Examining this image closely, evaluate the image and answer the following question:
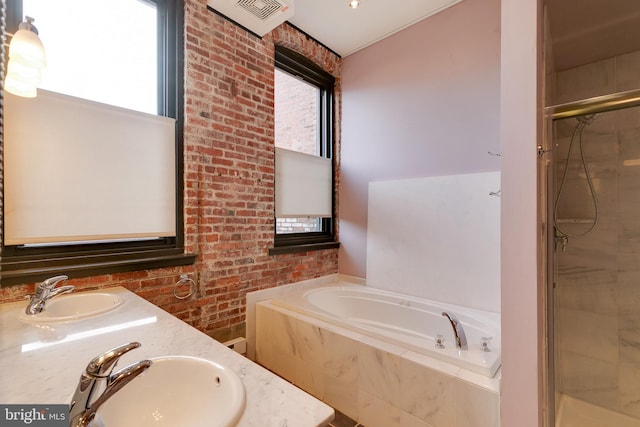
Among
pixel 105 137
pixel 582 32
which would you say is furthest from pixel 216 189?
pixel 582 32

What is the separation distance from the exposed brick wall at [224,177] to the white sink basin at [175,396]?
1.14 metres

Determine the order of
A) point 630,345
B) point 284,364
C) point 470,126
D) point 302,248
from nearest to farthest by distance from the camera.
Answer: point 630,345 < point 284,364 < point 470,126 < point 302,248

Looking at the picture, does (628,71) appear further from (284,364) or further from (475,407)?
(284,364)

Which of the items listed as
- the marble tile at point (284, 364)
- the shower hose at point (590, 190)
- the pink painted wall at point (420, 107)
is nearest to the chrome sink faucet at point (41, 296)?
the marble tile at point (284, 364)

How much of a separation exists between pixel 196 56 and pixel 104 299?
67.1 inches

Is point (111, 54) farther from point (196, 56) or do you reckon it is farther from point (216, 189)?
point (216, 189)

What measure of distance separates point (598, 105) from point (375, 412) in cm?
190

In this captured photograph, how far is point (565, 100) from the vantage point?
2.17 meters

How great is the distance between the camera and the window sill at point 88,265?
1.46 metres

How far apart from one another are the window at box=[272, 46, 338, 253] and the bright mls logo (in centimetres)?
193

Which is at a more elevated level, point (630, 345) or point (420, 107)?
→ point (420, 107)

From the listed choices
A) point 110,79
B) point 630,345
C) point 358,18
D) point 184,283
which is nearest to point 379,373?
point 184,283

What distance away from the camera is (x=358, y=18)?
258 centimetres

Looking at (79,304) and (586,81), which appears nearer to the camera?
(79,304)
